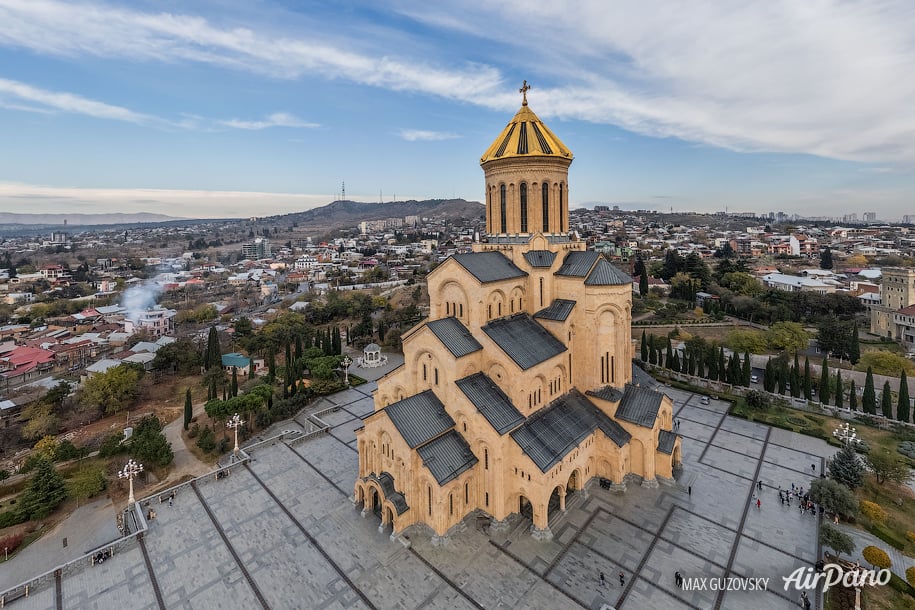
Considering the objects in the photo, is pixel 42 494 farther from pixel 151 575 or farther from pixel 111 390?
pixel 111 390

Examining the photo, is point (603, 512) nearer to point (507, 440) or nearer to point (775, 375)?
point (507, 440)

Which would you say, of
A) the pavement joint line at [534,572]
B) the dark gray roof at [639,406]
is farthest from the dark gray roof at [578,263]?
the pavement joint line at [534,572]

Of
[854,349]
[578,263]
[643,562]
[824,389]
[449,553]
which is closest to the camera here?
[643,562]

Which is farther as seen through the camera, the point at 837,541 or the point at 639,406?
the point at 639,406

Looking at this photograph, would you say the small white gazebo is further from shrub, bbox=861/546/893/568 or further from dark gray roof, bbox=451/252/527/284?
shrub, bbox=861/546/893/568

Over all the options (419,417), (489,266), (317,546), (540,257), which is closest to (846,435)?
(540,257)

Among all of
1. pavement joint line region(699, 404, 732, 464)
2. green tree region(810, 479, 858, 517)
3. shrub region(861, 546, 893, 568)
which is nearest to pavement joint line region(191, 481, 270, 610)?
shrub region(861, 546, 893, 568)

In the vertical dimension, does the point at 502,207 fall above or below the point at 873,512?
above
